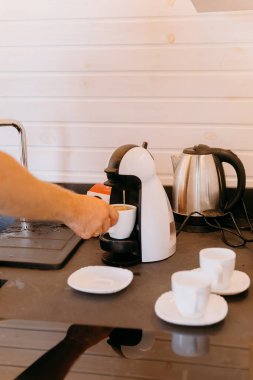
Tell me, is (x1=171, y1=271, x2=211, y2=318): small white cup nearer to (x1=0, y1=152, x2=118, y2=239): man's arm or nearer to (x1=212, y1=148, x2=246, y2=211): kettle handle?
(x1=0, y1=152, x2=118, y2=239): man's arm

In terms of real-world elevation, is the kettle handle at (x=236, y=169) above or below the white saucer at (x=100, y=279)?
above

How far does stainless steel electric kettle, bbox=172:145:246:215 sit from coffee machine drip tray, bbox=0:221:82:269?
310mm

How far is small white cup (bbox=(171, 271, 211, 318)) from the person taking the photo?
0.72 m

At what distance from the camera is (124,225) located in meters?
1.00

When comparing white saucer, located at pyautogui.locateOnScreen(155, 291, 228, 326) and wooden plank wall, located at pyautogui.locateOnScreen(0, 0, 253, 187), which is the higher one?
wooden plank wall, located at pyautogui.locateOnScreen(0, 0, 253, 187)

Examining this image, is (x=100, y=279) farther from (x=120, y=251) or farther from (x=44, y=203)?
(x=44, y=203)

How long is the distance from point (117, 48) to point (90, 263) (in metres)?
0.67

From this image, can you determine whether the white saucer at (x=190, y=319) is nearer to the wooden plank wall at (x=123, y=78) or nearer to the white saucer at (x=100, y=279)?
the white saucer at (x=100, y=279)

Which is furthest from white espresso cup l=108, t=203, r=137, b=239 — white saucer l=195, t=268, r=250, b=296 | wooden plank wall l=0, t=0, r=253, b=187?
wooden plank wall l=0, t=0, r=253, b=187

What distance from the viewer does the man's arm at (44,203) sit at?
70 centimetres

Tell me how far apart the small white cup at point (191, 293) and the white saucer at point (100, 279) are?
16 centimetres

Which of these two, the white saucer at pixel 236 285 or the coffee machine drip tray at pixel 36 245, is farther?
the coffee machine drip tray at pixel 36 245

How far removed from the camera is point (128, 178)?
3.42 feet

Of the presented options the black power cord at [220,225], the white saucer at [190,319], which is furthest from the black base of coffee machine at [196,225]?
the white saucer at [190,319]
